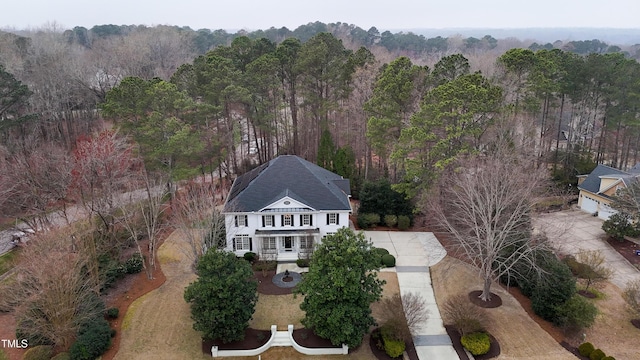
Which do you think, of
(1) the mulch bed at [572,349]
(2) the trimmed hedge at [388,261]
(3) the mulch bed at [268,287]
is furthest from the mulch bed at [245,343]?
(1) the mulch bed at [572,349]

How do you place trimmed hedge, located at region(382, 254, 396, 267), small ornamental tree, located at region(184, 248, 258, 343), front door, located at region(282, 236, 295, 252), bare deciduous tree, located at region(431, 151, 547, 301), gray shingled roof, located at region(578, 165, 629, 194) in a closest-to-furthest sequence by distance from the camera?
small ornamental tree, located at region(184, 248, 258, 343)
bare deciduous tree, located at region(431, 151, 547, 301)
trimmed hedge, located at region(382, 254, 396, 267)
front door, located at region(282, 236, 295, 252)
gray shingled roof, located at region(578, 165, 629, 194)

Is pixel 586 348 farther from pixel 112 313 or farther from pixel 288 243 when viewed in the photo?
pixel 112 313

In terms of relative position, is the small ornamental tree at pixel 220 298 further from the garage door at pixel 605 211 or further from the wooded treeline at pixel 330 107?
the garage door at pixel 605 211

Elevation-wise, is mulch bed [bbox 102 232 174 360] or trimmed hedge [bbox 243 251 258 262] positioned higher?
trimmed hedge [bbox 243 251 258 262]

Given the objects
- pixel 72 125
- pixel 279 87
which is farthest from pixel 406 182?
pixel 72 125

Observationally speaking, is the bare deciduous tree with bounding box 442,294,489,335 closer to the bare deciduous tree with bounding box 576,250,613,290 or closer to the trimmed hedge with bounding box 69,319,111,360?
the bare deciduous tree with bounding box 576,250,613,290

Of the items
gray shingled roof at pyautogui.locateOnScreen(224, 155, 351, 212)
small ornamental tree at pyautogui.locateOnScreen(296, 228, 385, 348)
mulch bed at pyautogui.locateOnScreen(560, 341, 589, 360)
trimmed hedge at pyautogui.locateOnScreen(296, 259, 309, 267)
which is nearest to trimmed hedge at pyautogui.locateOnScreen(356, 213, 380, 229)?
gray shingled roof at pyautogui.locateOnScreen(224, 155, 351, 212)

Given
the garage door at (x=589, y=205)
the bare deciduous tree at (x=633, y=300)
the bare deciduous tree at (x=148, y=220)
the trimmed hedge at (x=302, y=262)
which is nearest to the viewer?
the bare deciduous tree at (x=633, y=300)
